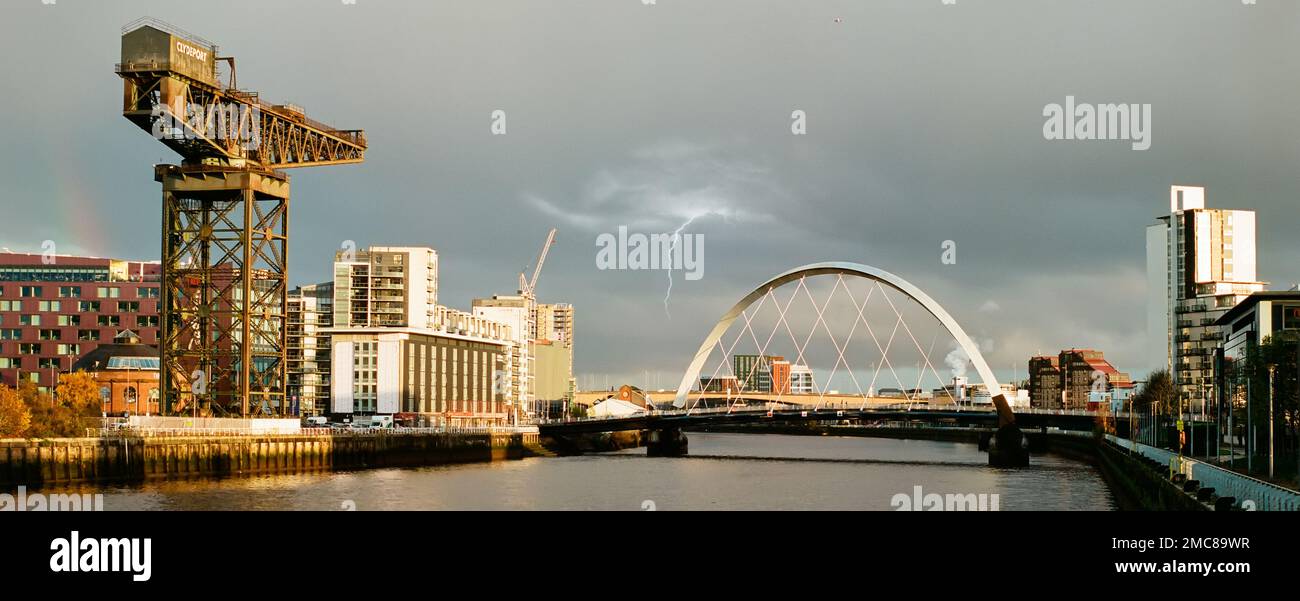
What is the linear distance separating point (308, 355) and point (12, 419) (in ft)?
299

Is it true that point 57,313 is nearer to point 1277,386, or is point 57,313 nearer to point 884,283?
point 884,283

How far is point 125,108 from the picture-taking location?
67.7m

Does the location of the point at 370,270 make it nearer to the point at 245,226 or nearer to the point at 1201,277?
the point at 245,226

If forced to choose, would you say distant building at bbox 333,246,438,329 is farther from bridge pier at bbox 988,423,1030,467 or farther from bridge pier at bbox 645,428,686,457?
bridge pier at bbox 988,423,1030,467

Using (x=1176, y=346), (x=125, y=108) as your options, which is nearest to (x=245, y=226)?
(x=125, y=108)

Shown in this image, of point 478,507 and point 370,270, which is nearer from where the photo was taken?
point 478,507

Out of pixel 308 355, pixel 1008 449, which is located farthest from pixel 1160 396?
pixel 308 355

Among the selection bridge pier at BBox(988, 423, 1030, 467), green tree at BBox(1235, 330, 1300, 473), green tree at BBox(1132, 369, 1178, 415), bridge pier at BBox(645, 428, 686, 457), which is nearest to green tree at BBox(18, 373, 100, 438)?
bridge pier at BBox(645, 428, 686, 457)

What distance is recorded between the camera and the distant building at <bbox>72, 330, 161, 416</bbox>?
105375 millimetres

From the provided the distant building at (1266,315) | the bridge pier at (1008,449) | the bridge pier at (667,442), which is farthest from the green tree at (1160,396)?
the bridge pier at (667,442)

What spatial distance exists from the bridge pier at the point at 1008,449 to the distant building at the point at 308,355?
3170 inches

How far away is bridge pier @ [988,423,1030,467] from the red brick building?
84.6m

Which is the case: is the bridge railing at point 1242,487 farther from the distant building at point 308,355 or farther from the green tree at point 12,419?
the distant building at point 308,355
